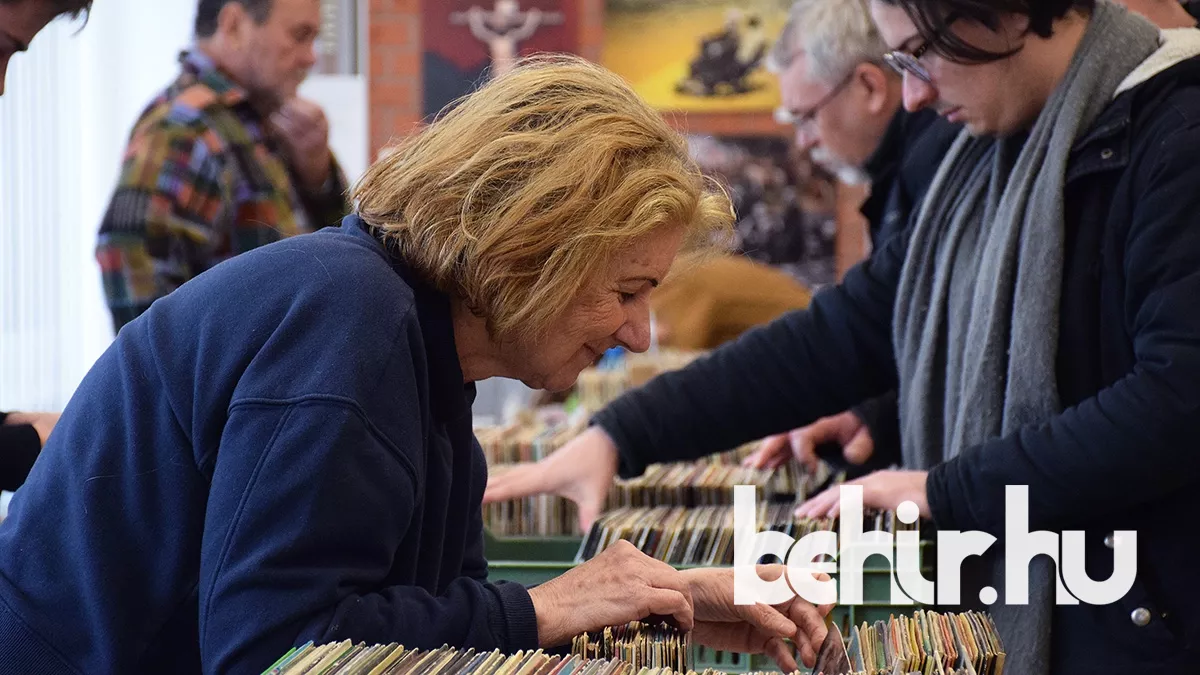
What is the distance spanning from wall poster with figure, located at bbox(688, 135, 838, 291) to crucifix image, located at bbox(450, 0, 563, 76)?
1.24 meters

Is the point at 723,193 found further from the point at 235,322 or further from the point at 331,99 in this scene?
the point at 331,99

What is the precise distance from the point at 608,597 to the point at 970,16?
100 cm

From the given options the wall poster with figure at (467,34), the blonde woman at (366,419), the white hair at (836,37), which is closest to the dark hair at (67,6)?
the blonde woman at (366,419)

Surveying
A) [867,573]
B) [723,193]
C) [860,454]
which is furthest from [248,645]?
[860,454]

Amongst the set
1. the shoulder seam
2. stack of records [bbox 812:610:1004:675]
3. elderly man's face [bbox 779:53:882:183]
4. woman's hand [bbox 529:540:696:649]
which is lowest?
woman's hand [bbox 529:540:696:649]

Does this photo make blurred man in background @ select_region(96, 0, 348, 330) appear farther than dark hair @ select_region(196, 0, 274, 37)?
No

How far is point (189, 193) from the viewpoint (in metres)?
2.95

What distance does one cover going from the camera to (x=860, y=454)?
2.49 metres

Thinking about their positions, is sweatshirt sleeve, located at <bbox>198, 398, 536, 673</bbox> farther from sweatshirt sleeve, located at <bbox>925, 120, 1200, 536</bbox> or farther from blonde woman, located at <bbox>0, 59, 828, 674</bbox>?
sweatshirt sleeve, located at <bbox>925, 120, 1200, 536</bbox>

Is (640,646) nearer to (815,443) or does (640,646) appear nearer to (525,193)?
(525,193)

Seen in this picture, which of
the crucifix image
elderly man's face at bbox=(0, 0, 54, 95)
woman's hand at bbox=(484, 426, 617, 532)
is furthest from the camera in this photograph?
the crucifix image

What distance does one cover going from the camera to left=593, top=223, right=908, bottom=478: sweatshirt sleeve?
2309 millimetres

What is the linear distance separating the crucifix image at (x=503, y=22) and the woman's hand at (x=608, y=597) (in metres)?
6.24

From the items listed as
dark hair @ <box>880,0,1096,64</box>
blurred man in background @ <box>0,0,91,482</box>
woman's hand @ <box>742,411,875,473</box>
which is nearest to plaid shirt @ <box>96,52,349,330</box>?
blurred man in background @ <box>0,0,91,482</box>
